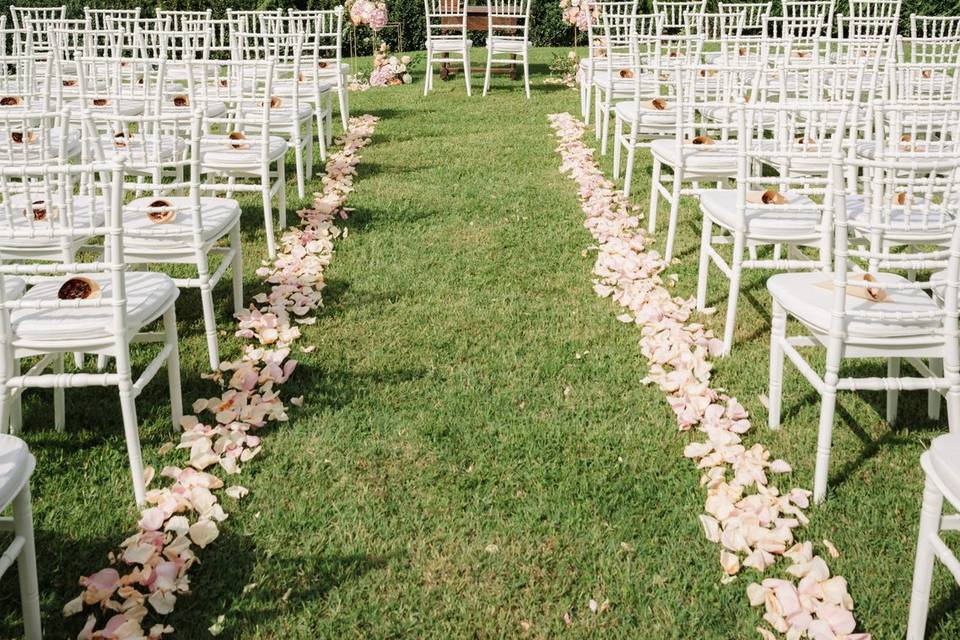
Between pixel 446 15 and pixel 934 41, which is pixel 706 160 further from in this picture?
pixel 446 15

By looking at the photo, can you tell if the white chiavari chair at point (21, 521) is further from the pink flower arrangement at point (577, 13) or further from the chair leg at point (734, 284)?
the pink flower arrangement at point (577, 13)

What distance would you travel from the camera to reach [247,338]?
4.19 metres

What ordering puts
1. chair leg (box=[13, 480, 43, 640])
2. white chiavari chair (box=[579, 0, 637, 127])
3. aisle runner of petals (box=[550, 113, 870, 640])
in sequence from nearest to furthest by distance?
chair leg (box=[13, 480, 43, 640])
aisle runner of petals (box=[550, 113, 870, 640])
white chiavari chair (box=[579, 0, 637, 127])

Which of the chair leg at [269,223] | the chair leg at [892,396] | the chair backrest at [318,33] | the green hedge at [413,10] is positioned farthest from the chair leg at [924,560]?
the green hedge at [413,10]

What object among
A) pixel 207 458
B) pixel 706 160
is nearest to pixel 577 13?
pixel 706 160

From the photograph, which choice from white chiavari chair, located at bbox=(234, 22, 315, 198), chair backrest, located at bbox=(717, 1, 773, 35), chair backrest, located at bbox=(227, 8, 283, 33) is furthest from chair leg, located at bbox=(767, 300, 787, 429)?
chair backrest, located at bbox=(227, 8, 283, 33)

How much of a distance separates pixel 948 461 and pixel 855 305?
952mm

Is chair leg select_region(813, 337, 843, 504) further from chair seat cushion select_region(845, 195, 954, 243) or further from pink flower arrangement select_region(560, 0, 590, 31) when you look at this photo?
pink flower arrangement select_region(560, 0, 590, 31)

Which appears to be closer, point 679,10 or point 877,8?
point 679,10

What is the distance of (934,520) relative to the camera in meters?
2.16

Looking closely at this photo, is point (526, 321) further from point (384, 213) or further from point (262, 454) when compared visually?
point (384, 213)

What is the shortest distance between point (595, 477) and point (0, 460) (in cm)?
187

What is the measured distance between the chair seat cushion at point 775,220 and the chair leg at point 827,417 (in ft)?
3.62

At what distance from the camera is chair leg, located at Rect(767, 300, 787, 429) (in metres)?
3.26
